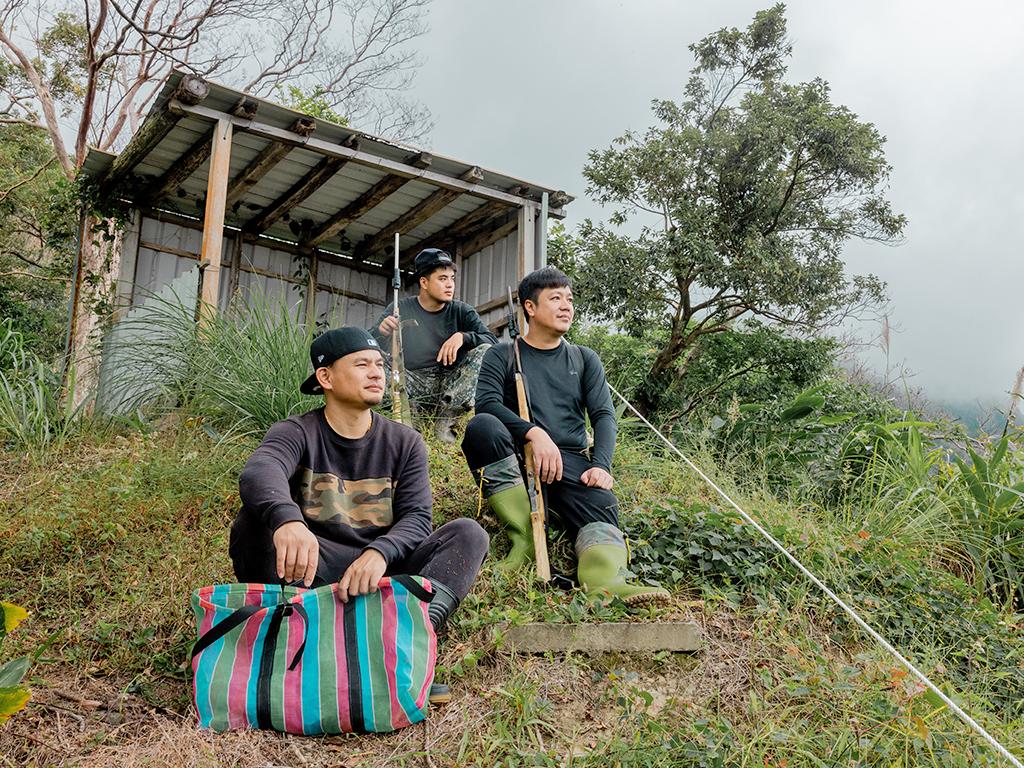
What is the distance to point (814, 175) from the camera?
33.1 feet

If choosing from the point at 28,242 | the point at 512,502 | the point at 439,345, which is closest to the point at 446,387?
the point at 439,345

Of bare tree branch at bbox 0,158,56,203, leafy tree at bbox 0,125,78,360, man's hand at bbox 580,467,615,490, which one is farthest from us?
bare tree branch at bbox 0,158,56,203

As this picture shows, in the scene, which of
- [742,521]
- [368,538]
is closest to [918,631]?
[742,521]

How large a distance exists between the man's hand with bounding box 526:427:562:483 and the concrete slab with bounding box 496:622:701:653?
0.75 metres

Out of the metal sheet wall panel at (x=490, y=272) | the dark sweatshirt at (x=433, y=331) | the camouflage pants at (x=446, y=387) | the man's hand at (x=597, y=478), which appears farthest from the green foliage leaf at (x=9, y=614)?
the metal sheet wall panel at (x=490, y=272)

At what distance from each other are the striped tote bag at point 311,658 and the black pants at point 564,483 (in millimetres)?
1241

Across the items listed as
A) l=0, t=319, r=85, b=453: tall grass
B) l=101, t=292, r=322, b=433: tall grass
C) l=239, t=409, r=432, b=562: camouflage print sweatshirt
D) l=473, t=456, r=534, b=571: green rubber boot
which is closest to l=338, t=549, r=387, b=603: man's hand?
l=239, t=409, r=432, b=562: camouflage print sweatshirt

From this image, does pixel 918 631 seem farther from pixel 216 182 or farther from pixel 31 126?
pixel 31 126

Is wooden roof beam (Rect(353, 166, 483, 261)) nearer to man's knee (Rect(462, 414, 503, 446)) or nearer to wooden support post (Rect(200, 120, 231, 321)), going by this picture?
wooden support post (Rect(200, 120, 231, 321))

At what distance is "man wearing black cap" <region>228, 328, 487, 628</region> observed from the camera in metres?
3.06

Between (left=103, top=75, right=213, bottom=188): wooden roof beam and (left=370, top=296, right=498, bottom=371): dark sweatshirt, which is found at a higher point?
(left=103, top=75, right=213, bottom=188): wooden roof beam

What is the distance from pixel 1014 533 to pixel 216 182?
5872mm

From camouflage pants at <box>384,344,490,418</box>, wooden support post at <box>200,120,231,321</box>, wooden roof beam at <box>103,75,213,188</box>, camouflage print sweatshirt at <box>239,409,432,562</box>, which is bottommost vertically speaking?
camouflage print sweatshirt at <box>239,409,432,562</box>

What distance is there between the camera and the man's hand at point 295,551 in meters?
2.75
